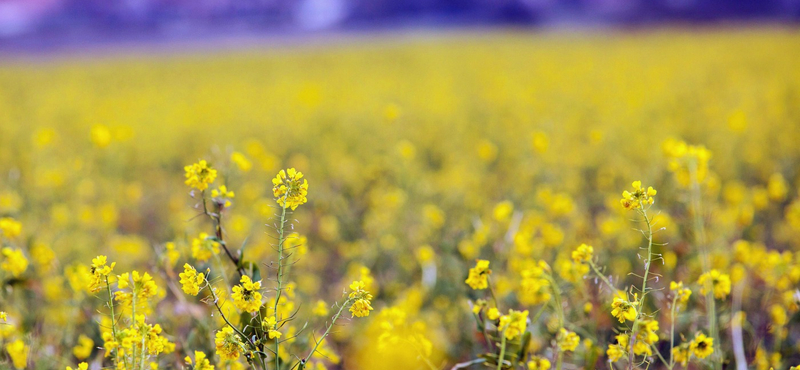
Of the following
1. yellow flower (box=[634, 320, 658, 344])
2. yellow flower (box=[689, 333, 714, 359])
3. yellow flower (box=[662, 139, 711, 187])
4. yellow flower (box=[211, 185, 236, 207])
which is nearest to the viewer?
yellow flower (box=[634, 320, 658, 344])

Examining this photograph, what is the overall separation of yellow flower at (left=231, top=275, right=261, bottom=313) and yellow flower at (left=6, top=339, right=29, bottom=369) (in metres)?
0.81

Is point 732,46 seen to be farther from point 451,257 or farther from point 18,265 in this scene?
point 18,265

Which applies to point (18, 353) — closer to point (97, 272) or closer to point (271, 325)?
point (97, 272)

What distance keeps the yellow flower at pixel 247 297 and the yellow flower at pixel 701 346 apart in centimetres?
100

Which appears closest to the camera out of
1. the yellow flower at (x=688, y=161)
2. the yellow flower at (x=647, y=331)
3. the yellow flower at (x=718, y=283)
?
the yellow flower at (x=647, y=331)

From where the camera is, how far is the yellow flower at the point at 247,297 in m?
1.09

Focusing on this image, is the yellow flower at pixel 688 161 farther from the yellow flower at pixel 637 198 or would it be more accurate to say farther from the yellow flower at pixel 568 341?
the yellow flower at pixel 568 341

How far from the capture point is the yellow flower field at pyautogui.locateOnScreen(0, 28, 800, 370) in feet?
4.33

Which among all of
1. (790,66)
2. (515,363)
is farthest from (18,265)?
(790,66)

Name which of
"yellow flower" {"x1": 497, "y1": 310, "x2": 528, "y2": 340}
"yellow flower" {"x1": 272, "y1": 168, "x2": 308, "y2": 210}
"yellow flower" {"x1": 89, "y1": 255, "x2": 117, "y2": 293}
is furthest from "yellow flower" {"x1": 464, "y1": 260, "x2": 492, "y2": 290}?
"yellow flower" {"x1": 89, "y1": 255, "x2": 117, "y2": 293}

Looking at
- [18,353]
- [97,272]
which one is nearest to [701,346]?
[97,272]

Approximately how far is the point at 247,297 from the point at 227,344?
11 cm

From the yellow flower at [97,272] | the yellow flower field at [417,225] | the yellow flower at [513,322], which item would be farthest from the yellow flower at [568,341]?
the yellow flower at [97,272]

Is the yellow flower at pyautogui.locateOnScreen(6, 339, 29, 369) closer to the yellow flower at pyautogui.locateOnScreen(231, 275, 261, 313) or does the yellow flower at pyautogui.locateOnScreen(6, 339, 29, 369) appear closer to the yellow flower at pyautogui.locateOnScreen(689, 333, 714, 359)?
the yellow flower at pyautogui.locateOnScreen(231, 275, 261, 313)
